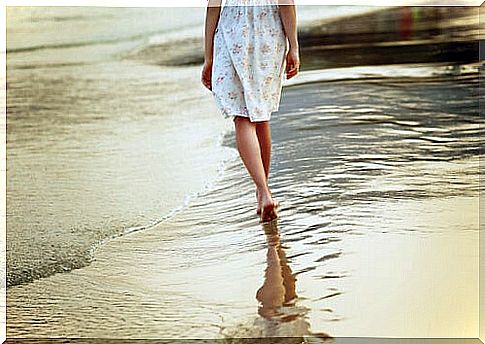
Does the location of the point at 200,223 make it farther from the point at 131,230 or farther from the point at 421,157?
the point at 421,157

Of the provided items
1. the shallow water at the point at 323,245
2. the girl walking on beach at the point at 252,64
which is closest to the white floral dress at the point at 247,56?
the girl walking on beach at the point at 252,64

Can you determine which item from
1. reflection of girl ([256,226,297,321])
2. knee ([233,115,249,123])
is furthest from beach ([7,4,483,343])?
knee ([233,115,249,123])

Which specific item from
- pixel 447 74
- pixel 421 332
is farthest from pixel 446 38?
pixel 421 332

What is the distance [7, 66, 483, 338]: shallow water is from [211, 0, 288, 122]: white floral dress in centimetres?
24

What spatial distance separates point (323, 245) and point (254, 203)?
13.4 inches

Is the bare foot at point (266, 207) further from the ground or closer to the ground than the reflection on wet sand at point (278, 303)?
further from the ground

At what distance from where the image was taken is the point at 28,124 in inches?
182

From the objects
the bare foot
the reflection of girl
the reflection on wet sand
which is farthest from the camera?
the bare foot

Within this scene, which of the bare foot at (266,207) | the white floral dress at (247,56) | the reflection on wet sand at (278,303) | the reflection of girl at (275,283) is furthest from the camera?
the bare foot at (266,207)

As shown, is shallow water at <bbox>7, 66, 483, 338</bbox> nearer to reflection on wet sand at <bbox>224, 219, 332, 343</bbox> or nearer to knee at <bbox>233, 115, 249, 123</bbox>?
reflection on wet sand at <bbox>224, 219, 332, 343</bbox>

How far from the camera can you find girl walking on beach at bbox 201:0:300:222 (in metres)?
4.26

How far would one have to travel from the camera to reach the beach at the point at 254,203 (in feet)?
13.8

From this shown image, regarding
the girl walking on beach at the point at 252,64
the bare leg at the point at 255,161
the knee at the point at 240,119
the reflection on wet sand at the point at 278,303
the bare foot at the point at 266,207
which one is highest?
the girl walking on beach at the point at 252,64

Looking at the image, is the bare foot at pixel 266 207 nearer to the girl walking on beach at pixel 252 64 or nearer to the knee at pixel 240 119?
the girl walking on beach at pixel 252 64
